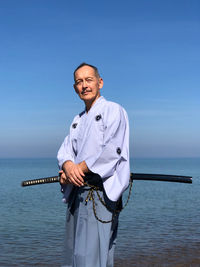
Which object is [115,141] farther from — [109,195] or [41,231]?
[41,231]

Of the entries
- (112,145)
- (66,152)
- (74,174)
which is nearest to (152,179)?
(112,145)

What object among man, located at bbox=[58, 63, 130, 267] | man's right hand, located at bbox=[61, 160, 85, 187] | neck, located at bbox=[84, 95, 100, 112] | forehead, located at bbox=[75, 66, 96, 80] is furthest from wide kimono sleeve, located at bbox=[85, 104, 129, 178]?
forehead, located at bbox=[75, 66, 96, 80]

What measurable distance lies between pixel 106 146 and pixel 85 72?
854 millimetres

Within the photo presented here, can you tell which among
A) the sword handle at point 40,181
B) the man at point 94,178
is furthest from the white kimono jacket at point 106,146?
the sword handle at point 40,181

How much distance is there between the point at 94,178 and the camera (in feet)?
10.6

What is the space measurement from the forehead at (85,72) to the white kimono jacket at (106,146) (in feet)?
0.92

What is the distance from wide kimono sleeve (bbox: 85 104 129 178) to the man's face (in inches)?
10.7

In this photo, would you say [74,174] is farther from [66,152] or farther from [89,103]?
[89,103]

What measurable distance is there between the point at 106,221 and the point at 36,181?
2.60 ft

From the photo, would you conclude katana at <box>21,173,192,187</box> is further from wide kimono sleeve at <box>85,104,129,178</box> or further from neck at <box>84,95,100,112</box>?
neck at <box>84,95,100,112</box>

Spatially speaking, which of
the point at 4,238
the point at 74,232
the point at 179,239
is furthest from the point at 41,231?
the point at 74,232

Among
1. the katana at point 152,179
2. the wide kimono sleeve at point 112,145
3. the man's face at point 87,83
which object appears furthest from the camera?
the man's face at point 87,83

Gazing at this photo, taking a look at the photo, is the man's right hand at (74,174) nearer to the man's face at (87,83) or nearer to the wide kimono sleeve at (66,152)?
the wide kimono sleeve at (66,152)

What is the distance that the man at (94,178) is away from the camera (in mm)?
3131
